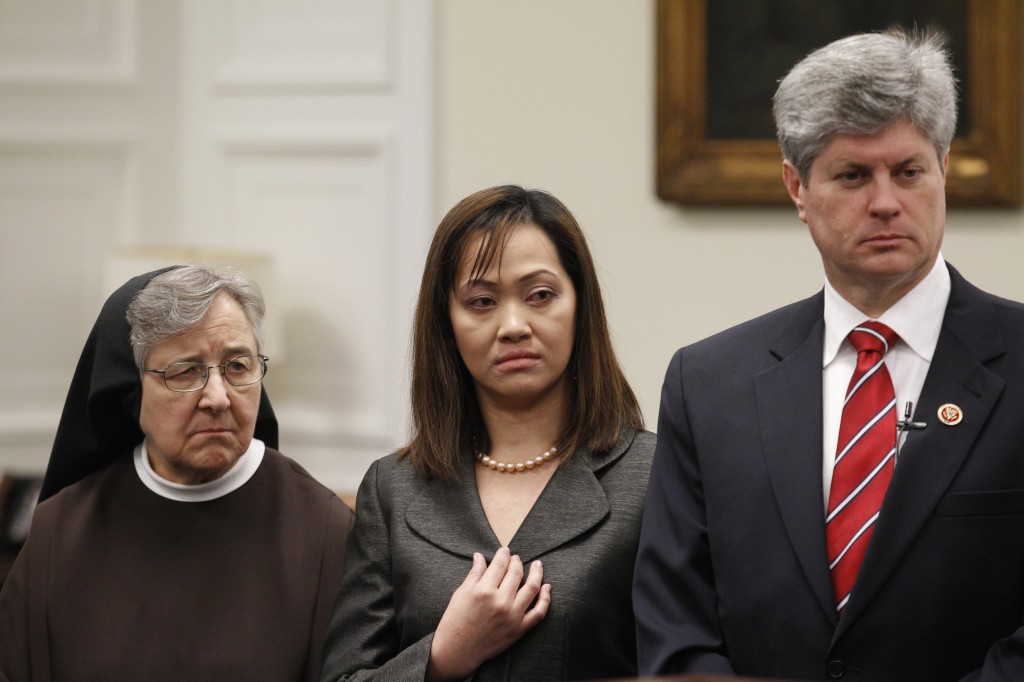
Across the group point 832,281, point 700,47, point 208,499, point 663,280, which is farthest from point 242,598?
point 700,47

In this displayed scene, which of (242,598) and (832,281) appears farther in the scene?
(242,598)

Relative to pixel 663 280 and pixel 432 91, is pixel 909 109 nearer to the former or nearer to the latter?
pixel 663 280

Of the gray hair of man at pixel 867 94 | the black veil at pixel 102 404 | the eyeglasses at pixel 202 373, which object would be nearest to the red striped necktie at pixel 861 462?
the gray hair of man at pixel 867 94

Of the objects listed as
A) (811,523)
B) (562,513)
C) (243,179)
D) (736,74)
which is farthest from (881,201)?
(243,179)

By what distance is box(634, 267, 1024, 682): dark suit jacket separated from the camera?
202cm

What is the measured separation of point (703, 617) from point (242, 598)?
117 cm

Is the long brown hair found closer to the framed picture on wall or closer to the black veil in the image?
the black veil

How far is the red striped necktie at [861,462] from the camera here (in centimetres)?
210

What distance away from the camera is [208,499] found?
302 cm

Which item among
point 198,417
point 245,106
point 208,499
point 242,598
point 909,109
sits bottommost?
point 242,598

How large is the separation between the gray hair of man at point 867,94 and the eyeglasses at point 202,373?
141cm

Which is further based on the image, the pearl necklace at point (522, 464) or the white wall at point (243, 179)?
the white wall at point (243, 179)

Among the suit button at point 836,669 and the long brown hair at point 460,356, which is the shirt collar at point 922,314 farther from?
the long brown hair at point 460,356

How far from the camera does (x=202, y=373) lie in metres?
2.93
